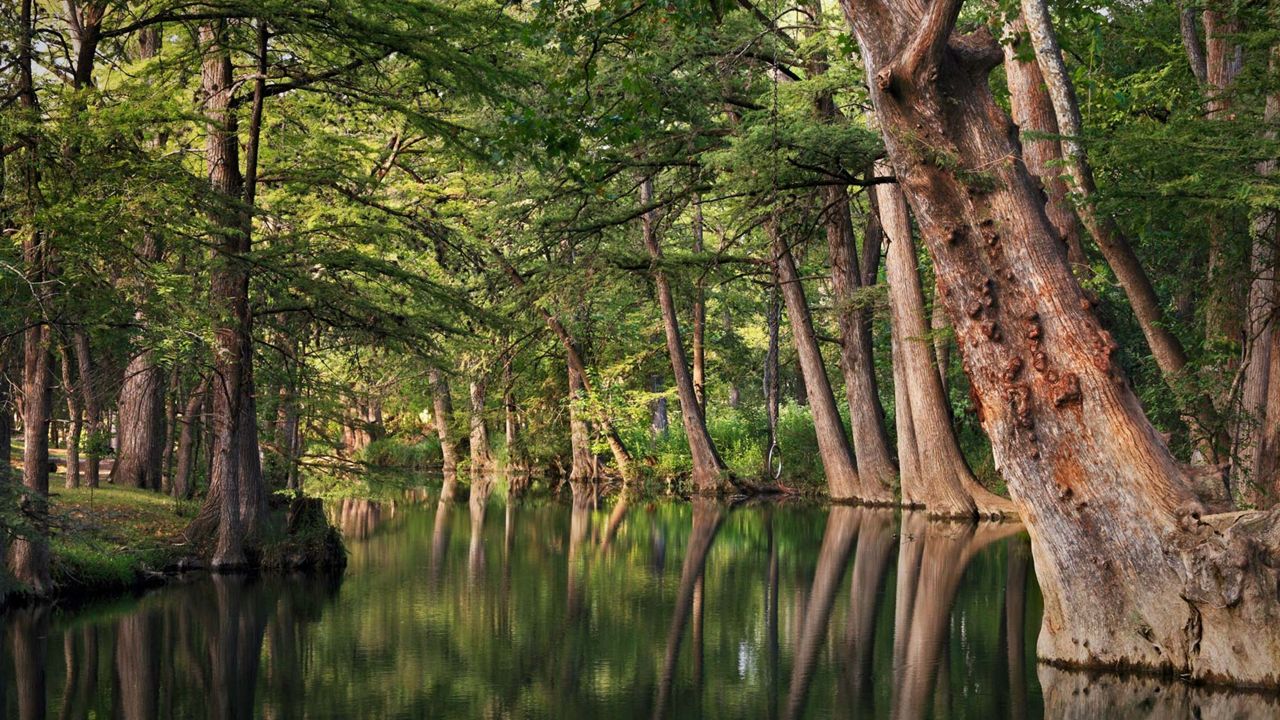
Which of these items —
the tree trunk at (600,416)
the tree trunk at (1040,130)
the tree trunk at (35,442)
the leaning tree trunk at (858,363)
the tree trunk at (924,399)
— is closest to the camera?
the tree trunk at (35,442)

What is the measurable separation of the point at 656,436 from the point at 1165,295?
41.4 feet

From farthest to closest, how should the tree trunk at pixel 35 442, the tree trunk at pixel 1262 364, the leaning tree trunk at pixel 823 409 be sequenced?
the leaning tree trunk at pixel 823 409 → the tree trunk at pixel 1262 364 → the tree trunk at pixel 35 442

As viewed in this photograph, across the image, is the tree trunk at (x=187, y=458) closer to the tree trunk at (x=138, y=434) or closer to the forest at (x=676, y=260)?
the forest at (x=676, y=260)

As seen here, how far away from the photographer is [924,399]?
21.2 metres

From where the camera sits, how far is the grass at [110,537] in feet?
41.3

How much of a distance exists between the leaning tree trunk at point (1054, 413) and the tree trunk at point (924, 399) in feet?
37.7

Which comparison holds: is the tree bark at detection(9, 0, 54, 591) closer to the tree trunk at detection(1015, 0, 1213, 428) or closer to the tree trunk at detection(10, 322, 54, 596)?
the tree trunk at detection(10, 322, 54, 596)

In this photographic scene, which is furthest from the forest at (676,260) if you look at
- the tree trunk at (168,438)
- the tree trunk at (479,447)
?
the tree trunk at (479,447)

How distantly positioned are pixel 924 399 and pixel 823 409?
131 inches

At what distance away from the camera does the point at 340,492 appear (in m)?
14.6

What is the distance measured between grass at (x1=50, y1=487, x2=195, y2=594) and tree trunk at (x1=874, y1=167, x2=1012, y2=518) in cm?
1102

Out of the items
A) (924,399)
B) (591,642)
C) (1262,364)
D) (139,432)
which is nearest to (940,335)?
(924,399)

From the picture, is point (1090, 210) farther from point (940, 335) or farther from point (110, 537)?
point (110, 537)

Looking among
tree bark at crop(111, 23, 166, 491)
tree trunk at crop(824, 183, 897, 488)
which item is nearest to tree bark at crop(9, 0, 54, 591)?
tree bark at crop(111, 23, 166, 491)
